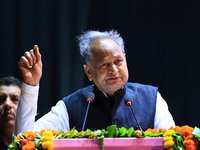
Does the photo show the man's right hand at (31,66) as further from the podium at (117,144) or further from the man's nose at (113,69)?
the podium at (117,144)

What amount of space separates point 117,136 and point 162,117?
1007mm

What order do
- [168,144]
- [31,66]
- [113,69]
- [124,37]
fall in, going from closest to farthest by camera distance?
[168,144], [31,66], [113,69], [124,37]

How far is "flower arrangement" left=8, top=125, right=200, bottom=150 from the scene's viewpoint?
1.31 m

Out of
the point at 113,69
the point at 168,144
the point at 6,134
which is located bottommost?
the point at 6,134

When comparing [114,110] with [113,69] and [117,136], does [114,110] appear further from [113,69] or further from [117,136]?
[117,136]

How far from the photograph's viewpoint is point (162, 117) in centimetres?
230

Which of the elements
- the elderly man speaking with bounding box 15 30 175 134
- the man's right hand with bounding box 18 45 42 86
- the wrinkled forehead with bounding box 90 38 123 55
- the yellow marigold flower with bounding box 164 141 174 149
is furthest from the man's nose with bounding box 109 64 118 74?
the yellow marigold flower with bounding box 164 141 174 149

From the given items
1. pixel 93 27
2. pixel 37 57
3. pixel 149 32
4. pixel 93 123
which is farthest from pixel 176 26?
pixel 37 57

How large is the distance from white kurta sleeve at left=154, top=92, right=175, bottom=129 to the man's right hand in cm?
90

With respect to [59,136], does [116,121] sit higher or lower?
lower

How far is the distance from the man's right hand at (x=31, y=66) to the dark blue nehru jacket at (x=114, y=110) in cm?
49

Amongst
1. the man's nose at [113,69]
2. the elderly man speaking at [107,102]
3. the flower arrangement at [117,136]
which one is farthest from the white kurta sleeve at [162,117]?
the flower arrangement at [117,136]

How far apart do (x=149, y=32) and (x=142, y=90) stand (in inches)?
41.5

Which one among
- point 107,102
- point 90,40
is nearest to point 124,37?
point 90,40
